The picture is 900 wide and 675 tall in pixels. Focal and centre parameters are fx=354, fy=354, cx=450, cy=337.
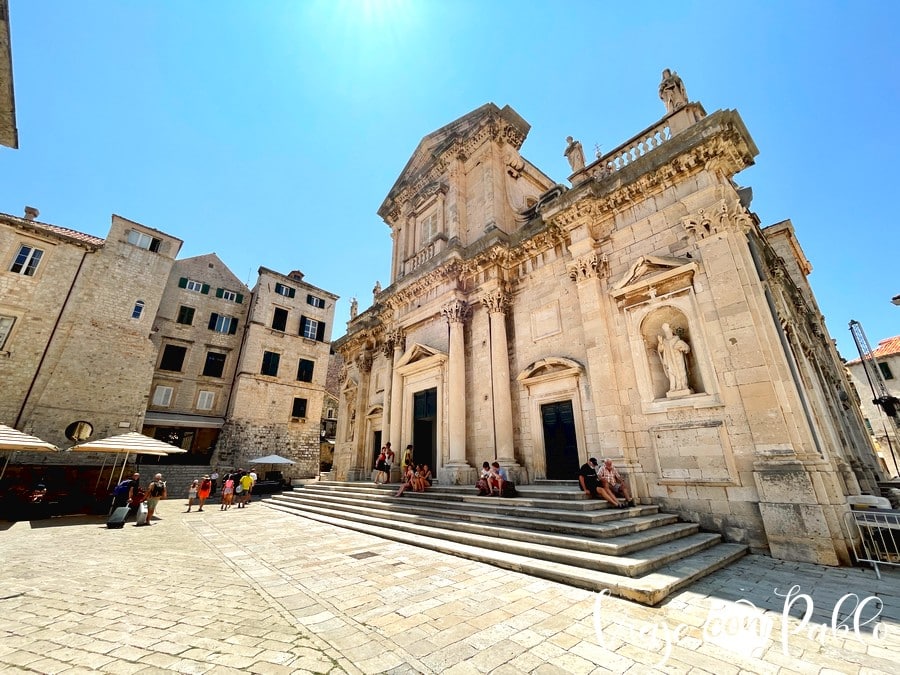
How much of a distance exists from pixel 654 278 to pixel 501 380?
16.7 feet

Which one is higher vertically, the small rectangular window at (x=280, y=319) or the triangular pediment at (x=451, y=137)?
the triangular pediment at (x=451, y=137)

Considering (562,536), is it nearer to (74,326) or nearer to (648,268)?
(648,268)

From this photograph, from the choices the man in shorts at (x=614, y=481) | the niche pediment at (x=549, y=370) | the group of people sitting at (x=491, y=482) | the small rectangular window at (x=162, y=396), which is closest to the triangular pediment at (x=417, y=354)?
the niche pediment at (x=549, y=370)

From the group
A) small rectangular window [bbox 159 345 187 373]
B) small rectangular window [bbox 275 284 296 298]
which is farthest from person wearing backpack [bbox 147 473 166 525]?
small rectangular window [bbox 275 284 296 298]

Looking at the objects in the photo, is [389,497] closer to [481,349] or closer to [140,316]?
[481,349]

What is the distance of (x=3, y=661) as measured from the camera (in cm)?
276

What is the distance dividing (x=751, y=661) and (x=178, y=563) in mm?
7719

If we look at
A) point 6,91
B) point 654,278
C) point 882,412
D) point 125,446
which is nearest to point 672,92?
point 654,278

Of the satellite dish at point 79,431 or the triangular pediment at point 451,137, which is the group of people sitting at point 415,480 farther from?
the satellite dish at point 79,431

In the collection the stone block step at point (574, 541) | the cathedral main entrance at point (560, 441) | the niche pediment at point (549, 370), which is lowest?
the stone block step at point (574, 541)

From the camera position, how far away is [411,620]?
3637 mm

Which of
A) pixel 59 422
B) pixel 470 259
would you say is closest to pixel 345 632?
pixel 470 259

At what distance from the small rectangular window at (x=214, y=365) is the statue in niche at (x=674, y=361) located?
89.6 feet

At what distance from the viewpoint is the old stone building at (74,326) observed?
17266 millimetres
